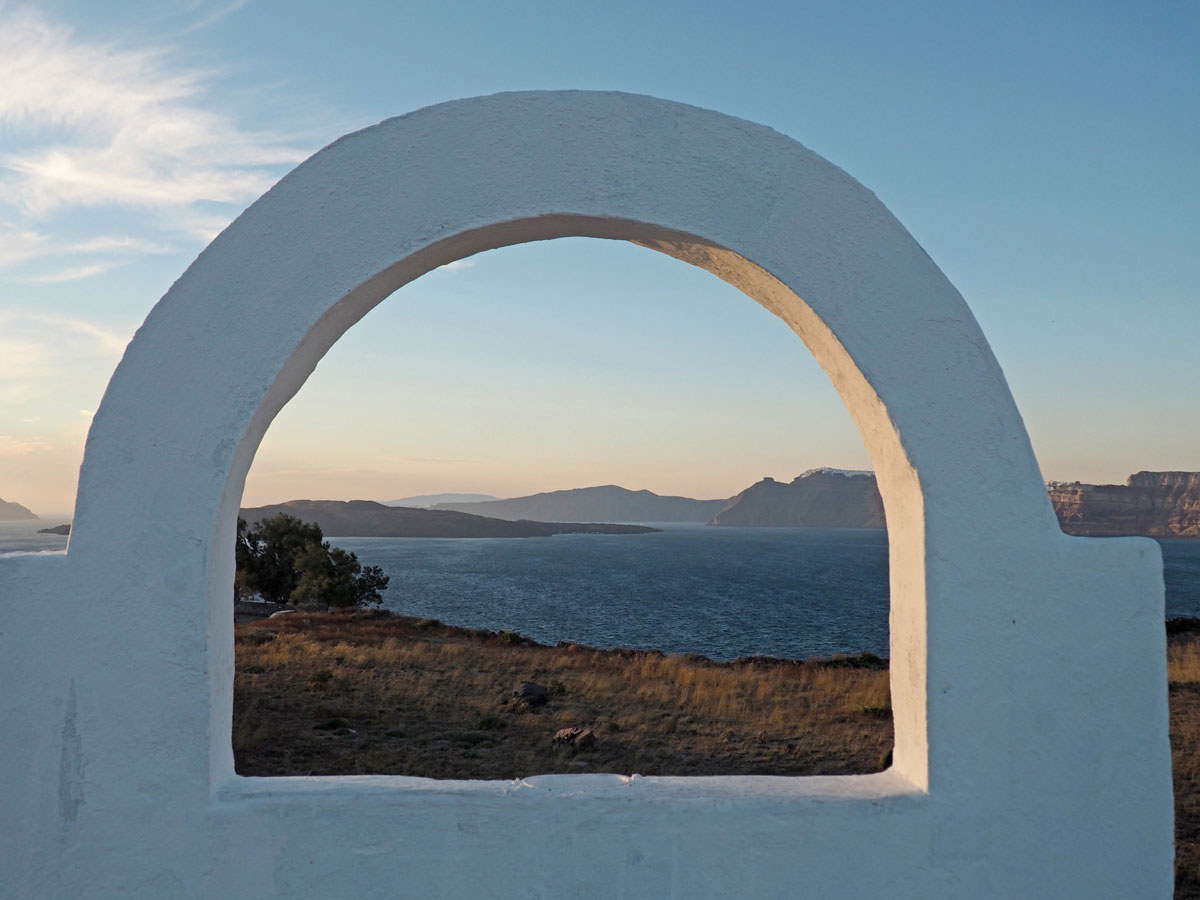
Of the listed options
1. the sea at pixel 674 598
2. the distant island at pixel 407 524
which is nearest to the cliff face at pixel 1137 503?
the sea at pixel 674 598

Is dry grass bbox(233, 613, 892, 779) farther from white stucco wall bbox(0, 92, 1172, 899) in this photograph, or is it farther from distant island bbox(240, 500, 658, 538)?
distant island bbox(240, 500, 658, 538)

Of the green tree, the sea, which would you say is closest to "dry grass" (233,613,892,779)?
the sea

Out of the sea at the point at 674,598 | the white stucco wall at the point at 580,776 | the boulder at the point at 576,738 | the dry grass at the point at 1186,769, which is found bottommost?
the sea at the point at 674,598

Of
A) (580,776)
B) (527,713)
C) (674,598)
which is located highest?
(580,776)

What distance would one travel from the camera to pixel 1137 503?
120500mm

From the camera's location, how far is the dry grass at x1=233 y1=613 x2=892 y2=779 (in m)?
7.59

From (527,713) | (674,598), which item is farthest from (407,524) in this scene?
(527,713)

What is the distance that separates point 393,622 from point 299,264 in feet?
58.8

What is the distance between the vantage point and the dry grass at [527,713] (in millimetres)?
7594

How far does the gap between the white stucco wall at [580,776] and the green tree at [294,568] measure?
23559mm

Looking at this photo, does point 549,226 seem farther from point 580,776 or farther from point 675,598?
point 675,598

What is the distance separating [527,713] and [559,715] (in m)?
0.44

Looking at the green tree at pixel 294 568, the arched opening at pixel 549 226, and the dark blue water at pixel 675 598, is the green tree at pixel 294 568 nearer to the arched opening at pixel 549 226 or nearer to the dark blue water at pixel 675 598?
the dark blue water at pixel 675 598

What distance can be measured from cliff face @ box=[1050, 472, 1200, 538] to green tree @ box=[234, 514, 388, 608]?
4469 inches
